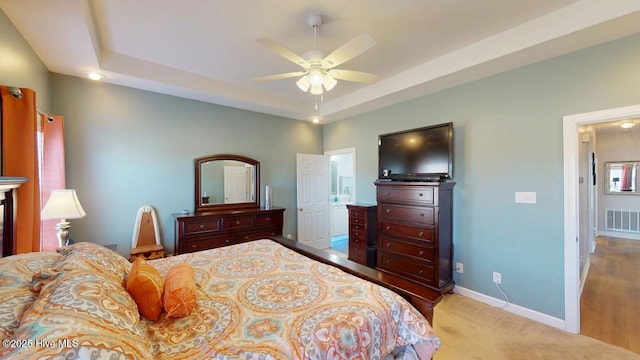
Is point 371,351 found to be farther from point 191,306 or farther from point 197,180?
point 197,180

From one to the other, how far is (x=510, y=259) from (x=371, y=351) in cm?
245

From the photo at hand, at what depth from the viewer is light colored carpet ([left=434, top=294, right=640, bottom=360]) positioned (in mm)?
2014

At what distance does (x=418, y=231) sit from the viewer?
3020 millimetres

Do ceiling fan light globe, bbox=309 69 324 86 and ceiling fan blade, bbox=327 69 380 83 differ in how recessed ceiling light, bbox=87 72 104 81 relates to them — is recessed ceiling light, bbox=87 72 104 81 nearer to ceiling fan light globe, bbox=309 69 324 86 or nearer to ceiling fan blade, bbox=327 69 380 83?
ceiling fan light globe, bbox=309 69 324 86

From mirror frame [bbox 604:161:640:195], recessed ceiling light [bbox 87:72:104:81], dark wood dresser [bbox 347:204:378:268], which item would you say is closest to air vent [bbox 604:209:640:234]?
mirror frame [bbox 604:161:640:195]

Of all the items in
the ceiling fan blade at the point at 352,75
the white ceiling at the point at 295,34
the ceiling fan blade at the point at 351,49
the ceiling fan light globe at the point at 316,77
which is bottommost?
the ceiling fan light globe at the point at 316,77

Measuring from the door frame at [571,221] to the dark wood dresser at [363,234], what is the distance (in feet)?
7.04

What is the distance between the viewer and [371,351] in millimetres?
1167

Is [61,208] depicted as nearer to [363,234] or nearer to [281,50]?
[281,50]

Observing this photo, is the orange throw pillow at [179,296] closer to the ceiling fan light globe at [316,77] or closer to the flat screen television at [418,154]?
the ceiling fan light globe at [316,77]

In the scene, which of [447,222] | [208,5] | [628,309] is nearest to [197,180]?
[208,5]

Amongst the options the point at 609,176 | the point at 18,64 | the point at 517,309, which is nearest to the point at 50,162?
the point at 18,64

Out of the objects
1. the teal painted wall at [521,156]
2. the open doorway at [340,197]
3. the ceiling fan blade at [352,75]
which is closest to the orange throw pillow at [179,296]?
the ceiling fan blade at [352,75]

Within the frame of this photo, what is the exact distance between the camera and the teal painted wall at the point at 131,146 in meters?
3.02
